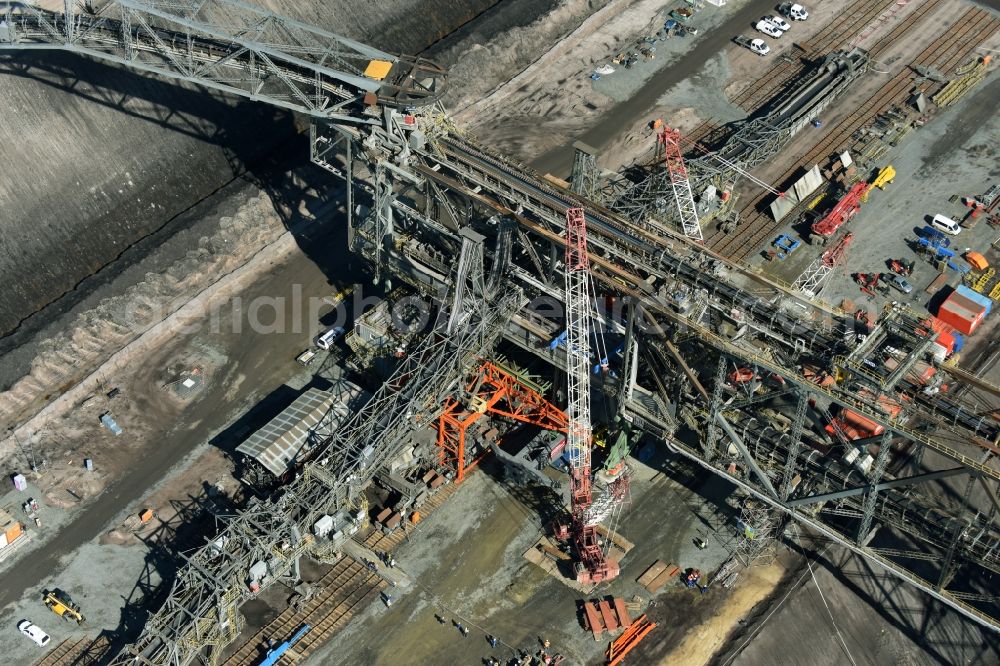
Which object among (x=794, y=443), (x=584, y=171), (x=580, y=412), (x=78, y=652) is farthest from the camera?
(x=584, y=171)

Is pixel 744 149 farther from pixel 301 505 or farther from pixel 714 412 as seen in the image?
pixel 301 505

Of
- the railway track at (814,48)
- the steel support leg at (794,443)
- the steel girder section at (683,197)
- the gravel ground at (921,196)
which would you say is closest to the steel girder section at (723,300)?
the steel support leg at (794,443)

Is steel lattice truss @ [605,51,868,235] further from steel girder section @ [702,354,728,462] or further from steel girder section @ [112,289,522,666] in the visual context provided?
steel girder section @ [702,354,728,462]

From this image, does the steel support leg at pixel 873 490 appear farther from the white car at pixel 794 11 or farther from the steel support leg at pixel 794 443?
the white car at pixel 794 11

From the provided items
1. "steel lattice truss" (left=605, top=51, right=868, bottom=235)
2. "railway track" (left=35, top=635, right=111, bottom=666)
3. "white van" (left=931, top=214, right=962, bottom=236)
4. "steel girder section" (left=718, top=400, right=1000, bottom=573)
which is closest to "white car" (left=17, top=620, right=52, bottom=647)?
"railway track" (left=35, top=635, right=111, bottom=666)

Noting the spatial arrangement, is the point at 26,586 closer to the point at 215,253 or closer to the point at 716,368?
the point at 215,253

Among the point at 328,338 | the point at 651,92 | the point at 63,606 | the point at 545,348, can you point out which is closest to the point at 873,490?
the point at 545,348

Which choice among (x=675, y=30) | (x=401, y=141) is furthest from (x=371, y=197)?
(x=675, y=30)
